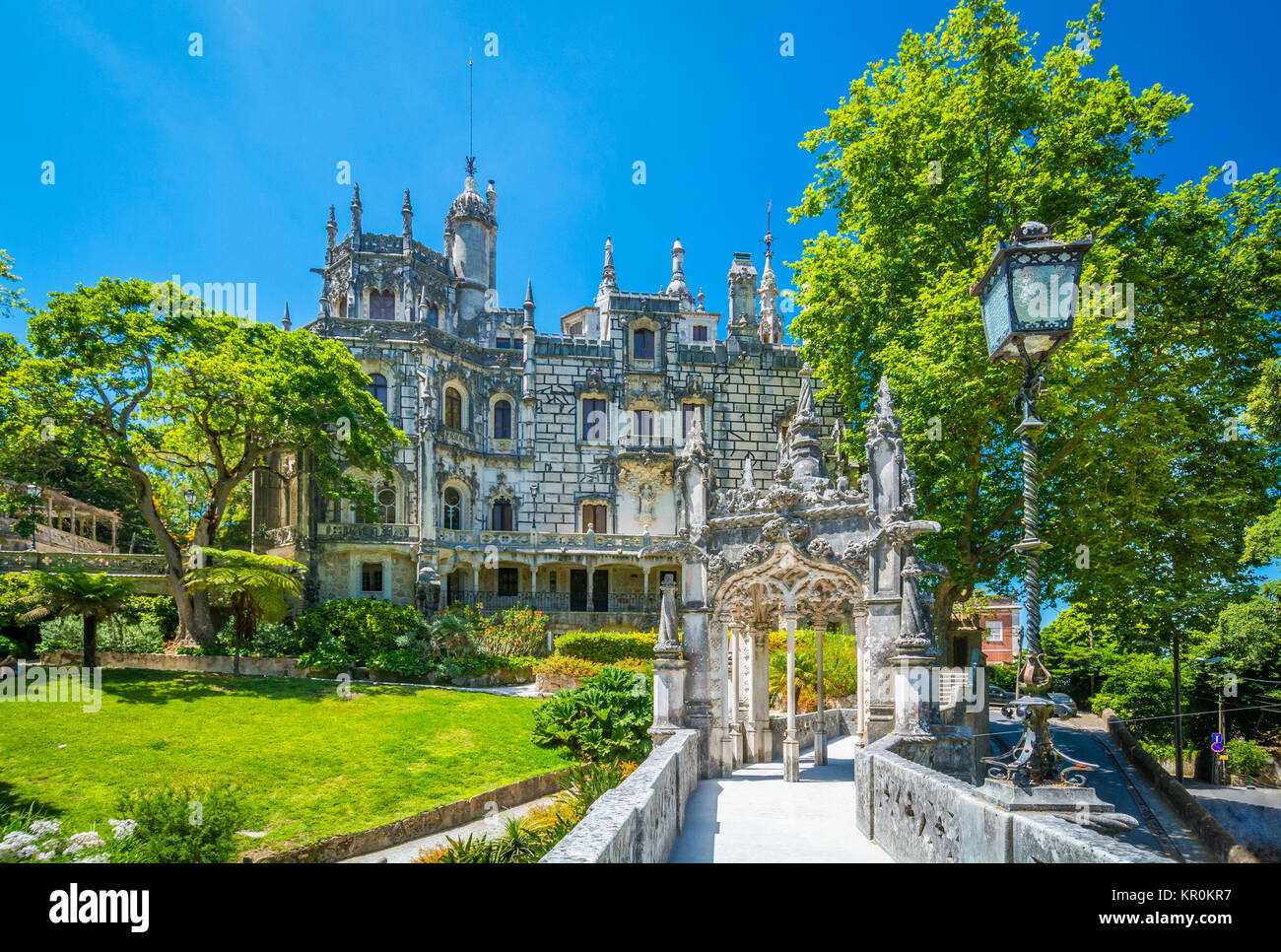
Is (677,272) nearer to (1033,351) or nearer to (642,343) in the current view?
(642,343)

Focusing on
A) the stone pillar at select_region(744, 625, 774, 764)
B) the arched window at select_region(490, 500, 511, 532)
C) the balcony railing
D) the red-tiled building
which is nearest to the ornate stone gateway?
the stone pillar at select_region(744, 625, 774, 764)

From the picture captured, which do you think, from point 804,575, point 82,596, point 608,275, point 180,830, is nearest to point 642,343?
point 608,275

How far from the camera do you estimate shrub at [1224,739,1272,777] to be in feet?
93.0

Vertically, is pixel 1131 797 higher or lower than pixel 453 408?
lower

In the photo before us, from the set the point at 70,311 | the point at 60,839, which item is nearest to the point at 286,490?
the point at 70,311

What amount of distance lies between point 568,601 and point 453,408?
426 inches

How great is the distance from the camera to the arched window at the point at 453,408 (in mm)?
40781

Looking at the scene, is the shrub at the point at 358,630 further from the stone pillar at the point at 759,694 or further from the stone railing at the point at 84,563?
the stone pillar at the point at 759,694

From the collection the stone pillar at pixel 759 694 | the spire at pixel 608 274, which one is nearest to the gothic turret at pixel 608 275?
the spire at pixel 608 274

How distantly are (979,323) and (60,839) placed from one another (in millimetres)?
18577

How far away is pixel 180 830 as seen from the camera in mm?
11344

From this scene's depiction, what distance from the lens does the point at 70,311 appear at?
2455 centimetres
